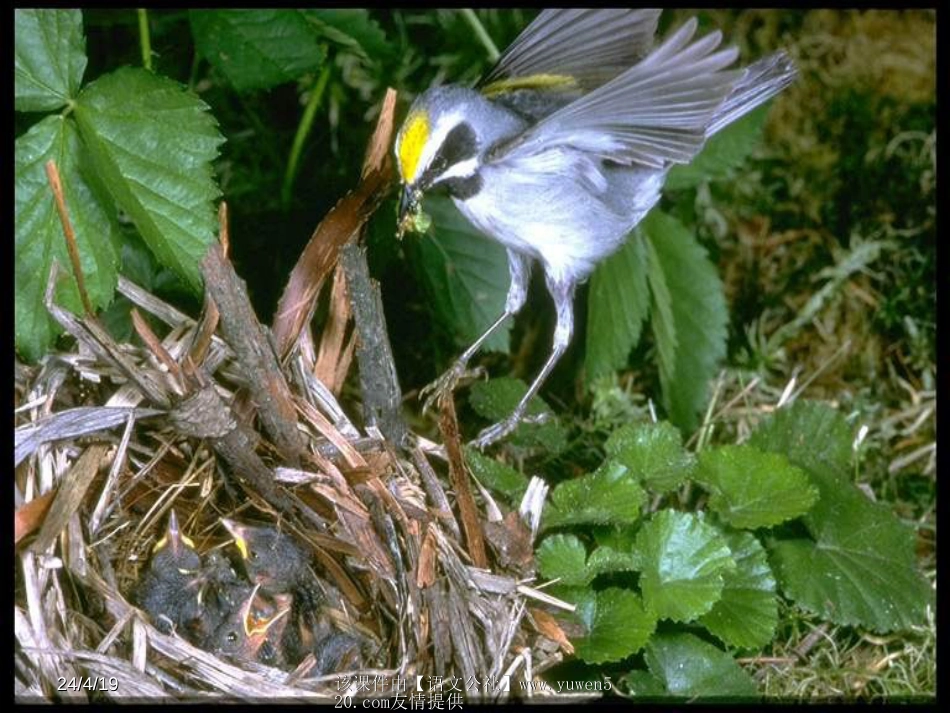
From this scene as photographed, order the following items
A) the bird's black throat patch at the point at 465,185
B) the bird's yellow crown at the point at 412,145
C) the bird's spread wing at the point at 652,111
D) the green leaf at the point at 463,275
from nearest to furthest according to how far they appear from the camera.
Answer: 1. the bird's spread wing at the point at 652,111
2. the bird's yellow crown at the point at 412,145
3. the bird's black throat patch at the point at 465,185
4. the green leaf at the point at 463,275

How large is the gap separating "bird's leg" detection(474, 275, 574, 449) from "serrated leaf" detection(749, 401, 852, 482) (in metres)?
0.52

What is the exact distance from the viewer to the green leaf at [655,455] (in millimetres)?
2760

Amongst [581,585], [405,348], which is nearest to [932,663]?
[581,585]

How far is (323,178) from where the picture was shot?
3365mm

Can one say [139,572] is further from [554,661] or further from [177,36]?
[177,36]

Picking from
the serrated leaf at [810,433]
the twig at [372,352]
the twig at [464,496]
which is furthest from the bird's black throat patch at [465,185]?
the serrated leaf at [810,433]

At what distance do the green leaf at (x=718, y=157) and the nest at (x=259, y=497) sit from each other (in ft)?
3.31

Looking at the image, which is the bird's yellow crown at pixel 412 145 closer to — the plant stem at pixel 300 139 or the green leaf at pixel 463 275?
the green leaf at pixel 463 275

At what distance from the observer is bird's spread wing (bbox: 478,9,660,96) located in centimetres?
282

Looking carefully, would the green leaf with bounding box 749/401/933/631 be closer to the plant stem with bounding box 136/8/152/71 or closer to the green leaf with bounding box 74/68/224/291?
the green leaf with bounding box 74/68/224/291

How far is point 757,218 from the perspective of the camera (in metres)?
4.01

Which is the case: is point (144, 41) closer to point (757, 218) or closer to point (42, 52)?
point (42, 52)

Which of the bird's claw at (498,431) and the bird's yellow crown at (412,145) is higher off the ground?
the bird's yellow crown at (412,145)

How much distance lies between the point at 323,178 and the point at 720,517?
4.38ft
